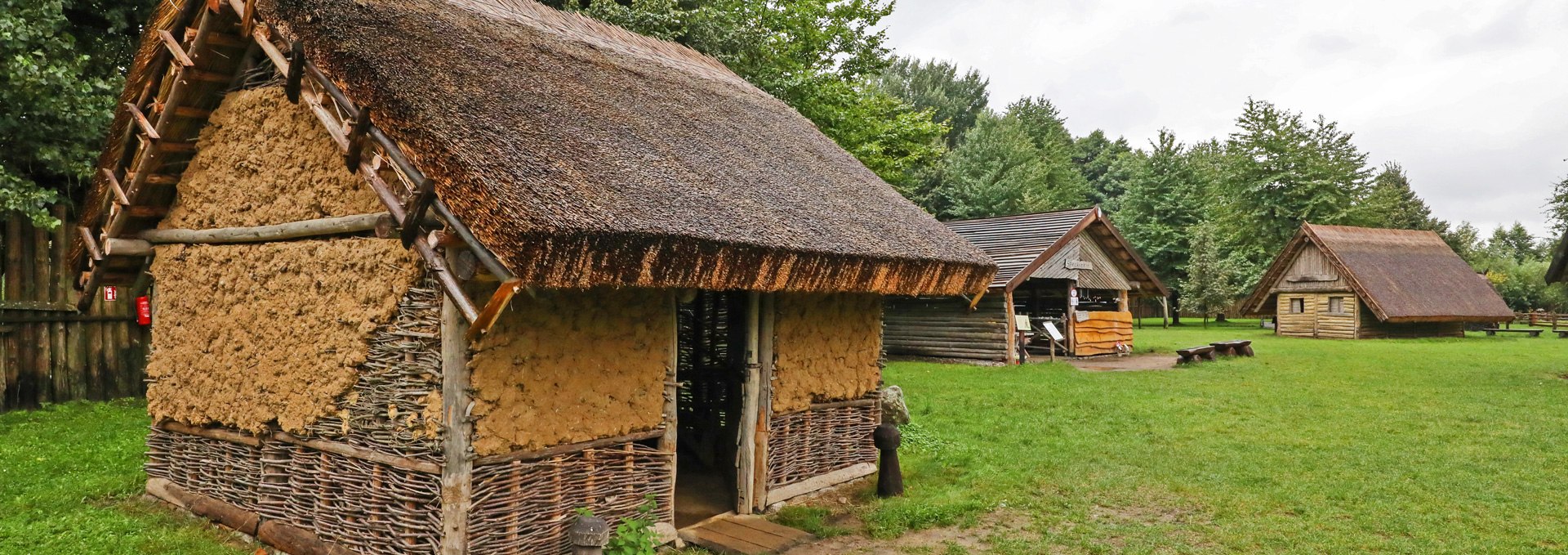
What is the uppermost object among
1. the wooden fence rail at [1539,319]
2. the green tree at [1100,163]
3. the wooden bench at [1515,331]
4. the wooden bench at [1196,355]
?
the green tree at [1100,163]

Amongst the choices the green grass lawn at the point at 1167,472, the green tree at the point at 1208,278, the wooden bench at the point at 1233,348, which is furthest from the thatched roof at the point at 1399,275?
the green grass lawn at the point at 1167,472

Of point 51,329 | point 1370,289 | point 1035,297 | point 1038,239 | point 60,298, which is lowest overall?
point 51,329

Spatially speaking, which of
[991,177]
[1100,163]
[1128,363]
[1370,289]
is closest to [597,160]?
[1128,363]

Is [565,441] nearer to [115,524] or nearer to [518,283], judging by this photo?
[518,283]

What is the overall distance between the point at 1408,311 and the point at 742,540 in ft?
97.0

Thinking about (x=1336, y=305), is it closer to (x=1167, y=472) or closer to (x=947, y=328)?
(x=947, y=328)

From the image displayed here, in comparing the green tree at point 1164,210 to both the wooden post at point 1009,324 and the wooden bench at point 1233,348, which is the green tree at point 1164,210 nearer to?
the wooden bench at point 1233,348

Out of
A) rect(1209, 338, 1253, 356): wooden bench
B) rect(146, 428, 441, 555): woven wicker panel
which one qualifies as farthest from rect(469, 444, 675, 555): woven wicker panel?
rect(1209, 338, 1253, 356): wooden bench

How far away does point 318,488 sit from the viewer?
6422 millimetres

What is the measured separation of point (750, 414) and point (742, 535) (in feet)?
3.37

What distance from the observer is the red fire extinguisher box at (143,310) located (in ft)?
35.7

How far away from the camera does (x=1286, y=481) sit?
9023 millimetres

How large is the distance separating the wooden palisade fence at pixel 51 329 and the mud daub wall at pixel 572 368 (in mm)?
8006

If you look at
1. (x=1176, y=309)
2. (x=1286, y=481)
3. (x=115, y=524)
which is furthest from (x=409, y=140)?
(x=1176, y=309)
